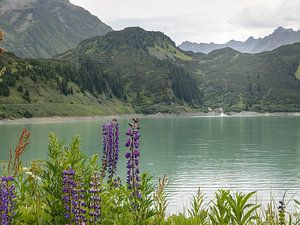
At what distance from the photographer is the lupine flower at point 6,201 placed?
23.2 ft

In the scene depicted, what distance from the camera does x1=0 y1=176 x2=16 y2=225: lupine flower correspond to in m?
7.07

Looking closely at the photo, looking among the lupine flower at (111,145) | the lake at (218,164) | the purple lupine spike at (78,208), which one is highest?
the lupine flower at (111,145)

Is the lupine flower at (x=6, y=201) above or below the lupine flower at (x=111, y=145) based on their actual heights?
below

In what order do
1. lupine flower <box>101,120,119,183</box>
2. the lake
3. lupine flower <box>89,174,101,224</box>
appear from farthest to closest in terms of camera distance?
the lake < lupine flower <box>101,120,119,183</box> < lupine flower <box>89,174,101,224</box>

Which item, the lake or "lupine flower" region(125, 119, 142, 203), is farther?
the lake

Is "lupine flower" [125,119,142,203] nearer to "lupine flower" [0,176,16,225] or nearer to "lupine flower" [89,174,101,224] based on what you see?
"lupine flower" [89,174,101,224]

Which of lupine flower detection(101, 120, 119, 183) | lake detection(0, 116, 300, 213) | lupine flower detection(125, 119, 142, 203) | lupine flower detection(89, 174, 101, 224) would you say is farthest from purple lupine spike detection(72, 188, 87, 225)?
lake detection(0, 116, 300, 213)

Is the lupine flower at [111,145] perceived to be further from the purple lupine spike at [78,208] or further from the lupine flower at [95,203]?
the lupine flower at [95,203]

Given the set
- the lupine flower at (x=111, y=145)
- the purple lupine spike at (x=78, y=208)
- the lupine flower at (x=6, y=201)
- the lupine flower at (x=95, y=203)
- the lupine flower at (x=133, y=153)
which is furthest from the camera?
the lupine flower at (x=111, y=145)

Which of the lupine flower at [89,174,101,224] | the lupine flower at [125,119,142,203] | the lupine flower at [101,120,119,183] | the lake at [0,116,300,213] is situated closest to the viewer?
the lupine flower at [89,174,101,224]

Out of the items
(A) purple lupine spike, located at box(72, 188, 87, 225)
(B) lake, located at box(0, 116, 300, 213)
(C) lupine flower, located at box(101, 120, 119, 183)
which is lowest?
(B) lake, located at box(0, 116, 300, 213)

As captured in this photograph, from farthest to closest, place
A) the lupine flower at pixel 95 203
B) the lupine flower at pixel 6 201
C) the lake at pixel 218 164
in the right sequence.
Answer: the lake at pixel 218 164 → the lupine flower at pixel 6 201 → the lupine flower at pixel 95 203

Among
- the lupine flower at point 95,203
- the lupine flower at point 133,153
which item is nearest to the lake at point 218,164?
the lupine flower at point 133,153

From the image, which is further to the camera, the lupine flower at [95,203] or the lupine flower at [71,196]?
the lupine flower at [71,196]
